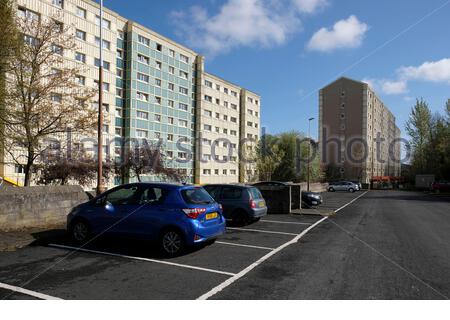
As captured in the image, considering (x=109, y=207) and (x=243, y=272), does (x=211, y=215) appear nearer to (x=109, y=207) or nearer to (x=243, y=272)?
(x=243, y=272)

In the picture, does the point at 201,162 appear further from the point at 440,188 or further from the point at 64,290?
the point at 64,290

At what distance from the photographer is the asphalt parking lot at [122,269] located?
528 centimetres

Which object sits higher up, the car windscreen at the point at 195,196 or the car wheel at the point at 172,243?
the car windscreen at the point at 195,196

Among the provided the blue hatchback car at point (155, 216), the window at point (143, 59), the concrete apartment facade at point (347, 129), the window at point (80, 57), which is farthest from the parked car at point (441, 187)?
the blue hatchback car at point (155, 216)

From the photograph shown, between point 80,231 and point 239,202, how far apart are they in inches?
218

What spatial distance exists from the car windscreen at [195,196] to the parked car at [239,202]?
4.22 meters

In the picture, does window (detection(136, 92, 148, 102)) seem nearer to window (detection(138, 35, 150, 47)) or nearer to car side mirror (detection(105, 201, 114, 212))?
window (detection(138, 35, 150, 47))

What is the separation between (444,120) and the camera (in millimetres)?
58219

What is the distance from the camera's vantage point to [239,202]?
41.5 ft

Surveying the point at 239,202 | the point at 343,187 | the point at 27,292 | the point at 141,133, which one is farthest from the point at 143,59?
the point at 27,292

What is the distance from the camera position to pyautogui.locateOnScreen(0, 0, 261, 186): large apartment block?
40.8m

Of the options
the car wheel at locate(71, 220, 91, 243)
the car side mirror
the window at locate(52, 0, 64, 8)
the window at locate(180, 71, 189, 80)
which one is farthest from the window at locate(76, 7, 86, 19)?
the car side mirror

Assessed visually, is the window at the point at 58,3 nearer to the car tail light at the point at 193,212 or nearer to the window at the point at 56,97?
the window at the point at 56,97
